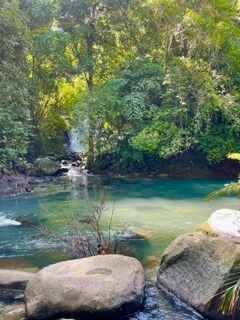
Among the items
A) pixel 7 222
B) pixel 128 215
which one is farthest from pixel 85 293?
pixel 128 215

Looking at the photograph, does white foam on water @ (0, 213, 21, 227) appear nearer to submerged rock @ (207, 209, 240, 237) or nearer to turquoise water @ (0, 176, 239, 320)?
turquoise water @ (0, 176, 239, 320)

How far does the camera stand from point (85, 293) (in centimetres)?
495

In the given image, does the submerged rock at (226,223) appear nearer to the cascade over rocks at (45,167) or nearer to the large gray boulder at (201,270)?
the large gray boulder at (201,270)

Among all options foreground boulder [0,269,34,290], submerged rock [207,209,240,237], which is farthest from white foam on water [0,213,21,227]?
submerged rock [207,209,240,237]

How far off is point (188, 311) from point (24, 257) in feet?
12.3

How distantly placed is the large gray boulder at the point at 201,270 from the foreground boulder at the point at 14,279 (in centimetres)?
223

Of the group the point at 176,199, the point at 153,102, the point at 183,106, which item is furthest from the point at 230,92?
the point at 176,199

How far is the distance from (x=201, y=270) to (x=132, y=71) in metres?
16.3

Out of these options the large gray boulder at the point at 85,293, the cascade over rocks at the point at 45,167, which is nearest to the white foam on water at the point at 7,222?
the large gray boulder at the point at 85,293

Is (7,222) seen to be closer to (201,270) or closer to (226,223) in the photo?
(226,223)

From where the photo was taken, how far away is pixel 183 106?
19.0m

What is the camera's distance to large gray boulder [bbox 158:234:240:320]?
4.96 meters

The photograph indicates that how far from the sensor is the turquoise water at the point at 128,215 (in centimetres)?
703

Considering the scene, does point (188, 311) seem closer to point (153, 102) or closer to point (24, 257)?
A: point (24, 257)
